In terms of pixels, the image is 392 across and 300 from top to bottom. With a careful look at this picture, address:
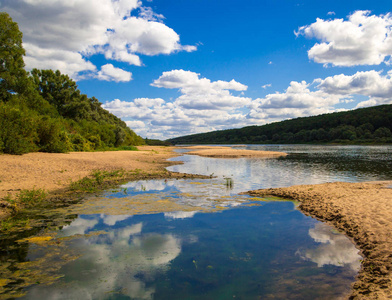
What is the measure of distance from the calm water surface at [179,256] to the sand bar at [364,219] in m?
0.40

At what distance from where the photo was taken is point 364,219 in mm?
9992

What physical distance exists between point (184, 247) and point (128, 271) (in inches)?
83.9

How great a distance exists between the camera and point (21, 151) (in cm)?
2198

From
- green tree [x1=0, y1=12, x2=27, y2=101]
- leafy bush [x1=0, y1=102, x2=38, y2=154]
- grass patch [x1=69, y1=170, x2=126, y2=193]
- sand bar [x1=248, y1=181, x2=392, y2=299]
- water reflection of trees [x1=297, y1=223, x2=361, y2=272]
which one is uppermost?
green tree [x1=0, y1=12, x2=27, y2=101]

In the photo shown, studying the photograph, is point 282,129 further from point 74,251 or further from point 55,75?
point 74,251

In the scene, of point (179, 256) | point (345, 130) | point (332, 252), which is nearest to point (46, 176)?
point (179, 256)

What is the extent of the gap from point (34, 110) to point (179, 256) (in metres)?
47.4

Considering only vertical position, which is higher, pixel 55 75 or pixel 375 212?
pixel 55 75

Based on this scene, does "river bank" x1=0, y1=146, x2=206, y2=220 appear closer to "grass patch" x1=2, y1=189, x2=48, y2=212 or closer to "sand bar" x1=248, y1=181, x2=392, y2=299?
"grass patch" x1=2, y1=189, x2=48, y2=212

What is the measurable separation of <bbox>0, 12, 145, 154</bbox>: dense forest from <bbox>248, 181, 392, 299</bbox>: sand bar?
73.9 ft

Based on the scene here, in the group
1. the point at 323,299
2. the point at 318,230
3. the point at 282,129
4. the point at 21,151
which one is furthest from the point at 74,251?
the point at 282,129

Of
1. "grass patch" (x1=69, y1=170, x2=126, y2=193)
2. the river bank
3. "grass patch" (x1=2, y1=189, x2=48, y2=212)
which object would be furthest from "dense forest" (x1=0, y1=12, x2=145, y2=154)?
"grass patch" (x1=2, y1=189, x2=48, y2=212)

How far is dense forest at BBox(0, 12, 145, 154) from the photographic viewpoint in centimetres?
2267

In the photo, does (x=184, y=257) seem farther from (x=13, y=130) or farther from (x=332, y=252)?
(x=13, y=130)
